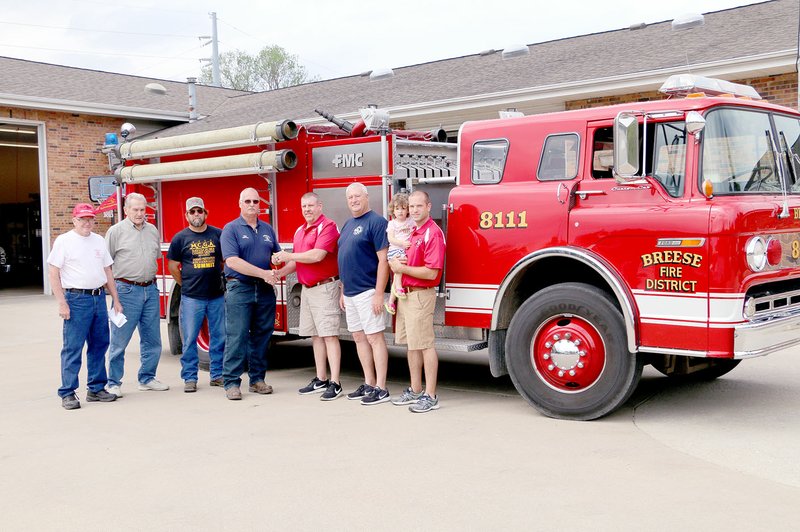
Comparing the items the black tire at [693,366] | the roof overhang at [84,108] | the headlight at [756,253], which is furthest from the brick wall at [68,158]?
the headlight at [756,253]

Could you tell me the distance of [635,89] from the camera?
46.1 feet

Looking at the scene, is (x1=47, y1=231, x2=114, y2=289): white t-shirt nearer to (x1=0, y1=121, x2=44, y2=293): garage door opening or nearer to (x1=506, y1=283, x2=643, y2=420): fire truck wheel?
(x1=506, y1=283, x2=643, y2=420): fire truck wheel

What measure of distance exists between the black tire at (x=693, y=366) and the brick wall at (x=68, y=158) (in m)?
16.5

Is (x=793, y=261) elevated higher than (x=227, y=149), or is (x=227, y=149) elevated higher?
(x=227, y=149)

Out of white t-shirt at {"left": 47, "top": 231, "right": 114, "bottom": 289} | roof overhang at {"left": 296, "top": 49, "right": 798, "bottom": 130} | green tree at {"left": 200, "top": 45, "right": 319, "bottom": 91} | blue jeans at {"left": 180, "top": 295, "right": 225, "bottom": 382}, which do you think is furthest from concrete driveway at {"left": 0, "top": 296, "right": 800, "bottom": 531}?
green tree at {"left": 200, "top": 45, "right": 319, "bottom": 91}

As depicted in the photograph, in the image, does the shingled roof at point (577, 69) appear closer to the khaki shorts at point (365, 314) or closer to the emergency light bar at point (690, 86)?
the emergency light bar at point (690, 86)

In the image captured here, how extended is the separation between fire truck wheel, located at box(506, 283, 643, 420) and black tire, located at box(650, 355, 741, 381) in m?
0.78

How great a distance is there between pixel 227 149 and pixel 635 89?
7818 millimetres

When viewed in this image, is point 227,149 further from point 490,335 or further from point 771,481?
point 771,481

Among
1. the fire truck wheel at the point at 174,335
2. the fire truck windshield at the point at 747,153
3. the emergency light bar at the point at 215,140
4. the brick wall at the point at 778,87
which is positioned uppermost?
the brick wall at the point at 778,87

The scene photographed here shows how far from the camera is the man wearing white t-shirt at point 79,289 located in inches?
289

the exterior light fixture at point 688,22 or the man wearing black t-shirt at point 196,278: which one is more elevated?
the exterior light fixture at point 688,22

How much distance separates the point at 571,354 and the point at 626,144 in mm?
1652

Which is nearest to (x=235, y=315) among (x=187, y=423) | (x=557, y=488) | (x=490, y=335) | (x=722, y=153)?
(x=187, y=423)
